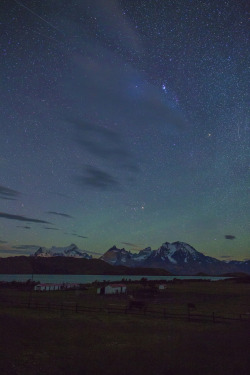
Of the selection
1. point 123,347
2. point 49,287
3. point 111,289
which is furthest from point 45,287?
point 123,347

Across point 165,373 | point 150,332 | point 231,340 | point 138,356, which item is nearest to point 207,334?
point 231,340

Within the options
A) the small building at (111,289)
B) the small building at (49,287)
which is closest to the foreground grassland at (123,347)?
the small building at (111,289)

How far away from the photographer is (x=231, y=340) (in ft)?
70.2

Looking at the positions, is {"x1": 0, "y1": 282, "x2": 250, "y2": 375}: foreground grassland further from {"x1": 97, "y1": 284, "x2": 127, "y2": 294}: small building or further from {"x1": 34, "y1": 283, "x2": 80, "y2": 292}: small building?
{"x1": 34, "y1": 283, "x2": 80, "y2": 292}: small building

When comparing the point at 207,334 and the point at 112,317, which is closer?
the point at 207,334

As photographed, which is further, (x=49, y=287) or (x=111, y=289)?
(x=49, y=287)

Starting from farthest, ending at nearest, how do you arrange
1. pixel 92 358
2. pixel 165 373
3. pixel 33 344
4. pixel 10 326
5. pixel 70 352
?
→ pixel 10 326, pixel 33 344, pixel 70 352, pixel 92 358, pixel 165 373

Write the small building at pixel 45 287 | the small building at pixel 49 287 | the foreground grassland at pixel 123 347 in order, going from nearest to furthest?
the foreground grassland at pixel 123 347 → the small building at pixel 45 287 → the small building at pixel 49 287

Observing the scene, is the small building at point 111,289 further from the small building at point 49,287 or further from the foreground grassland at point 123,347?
the foreground grassland at point 123,347

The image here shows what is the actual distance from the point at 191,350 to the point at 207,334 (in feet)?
18.5

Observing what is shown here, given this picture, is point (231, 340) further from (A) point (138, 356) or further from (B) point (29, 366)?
(B) point (29, 366)

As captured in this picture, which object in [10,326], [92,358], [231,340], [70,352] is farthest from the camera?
[10,326]

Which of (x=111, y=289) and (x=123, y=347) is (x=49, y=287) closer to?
(x=111, y=289)

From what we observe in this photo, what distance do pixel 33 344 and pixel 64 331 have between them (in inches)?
184
